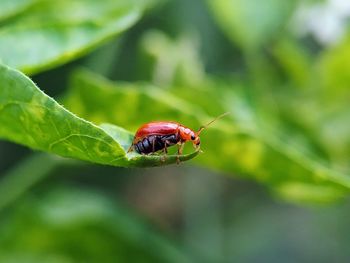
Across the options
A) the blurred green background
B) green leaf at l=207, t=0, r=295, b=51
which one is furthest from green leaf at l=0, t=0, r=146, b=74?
green leaf at l=207, t=0, r=295, b=51

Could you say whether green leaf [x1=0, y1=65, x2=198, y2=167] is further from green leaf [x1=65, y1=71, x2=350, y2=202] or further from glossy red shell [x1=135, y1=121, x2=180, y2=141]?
green leaf [x1=65, y1=71, x2=350, y2=202]

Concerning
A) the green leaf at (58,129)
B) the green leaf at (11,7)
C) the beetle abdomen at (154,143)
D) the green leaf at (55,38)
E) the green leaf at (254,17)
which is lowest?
the green leaf at (58,129)

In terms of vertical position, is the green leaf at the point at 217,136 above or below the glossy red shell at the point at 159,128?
above

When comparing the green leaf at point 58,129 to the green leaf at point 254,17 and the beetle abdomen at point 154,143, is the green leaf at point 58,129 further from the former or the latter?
the green leaf at point 254,17

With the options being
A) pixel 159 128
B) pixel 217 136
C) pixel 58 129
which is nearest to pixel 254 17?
pixel 217 136

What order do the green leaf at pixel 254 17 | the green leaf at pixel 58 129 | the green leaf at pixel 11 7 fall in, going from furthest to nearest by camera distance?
the green leaf at pixel 254 17 → the green leaf at pixel 11 7 → the green leaf at pixel 58 129

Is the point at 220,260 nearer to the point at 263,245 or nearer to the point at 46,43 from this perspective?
the point at 263,245

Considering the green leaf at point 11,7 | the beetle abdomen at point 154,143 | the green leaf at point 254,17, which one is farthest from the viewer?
the green leaf at point 254,17

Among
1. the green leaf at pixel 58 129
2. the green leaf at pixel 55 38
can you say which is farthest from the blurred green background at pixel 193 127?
the green leaf at pixel 58 129
